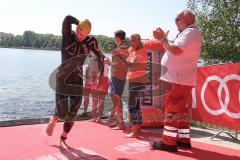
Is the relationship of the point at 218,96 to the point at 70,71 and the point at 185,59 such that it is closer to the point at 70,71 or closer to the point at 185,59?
the point at 185,59

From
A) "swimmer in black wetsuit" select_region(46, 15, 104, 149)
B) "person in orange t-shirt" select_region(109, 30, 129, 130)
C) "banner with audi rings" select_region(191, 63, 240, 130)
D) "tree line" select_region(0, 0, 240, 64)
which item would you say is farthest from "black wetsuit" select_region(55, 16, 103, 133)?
"tree line" select_region(0, 0, 240, 64)

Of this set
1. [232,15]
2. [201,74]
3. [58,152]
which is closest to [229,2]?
[232,15]

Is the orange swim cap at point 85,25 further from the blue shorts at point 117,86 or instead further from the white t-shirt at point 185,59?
the blue shorts at point 117,86

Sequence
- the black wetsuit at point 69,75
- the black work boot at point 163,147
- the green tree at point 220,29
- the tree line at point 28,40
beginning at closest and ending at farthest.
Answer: the black work boot at point 163,147 < the black wetsuit at point 69,75 < the green tree at point 220,29 < the tree line at point 28,40

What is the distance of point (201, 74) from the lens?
743 centimetres

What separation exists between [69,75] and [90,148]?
3.98ft

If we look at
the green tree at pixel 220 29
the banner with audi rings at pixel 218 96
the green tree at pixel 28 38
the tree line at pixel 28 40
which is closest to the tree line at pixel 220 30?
the green tree at pixel 220 29

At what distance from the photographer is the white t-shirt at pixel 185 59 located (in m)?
5.44

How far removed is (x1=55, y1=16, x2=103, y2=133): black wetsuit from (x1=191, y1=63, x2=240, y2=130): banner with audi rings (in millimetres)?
2624

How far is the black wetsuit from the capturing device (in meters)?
5.91

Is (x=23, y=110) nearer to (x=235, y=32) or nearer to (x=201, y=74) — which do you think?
(x=235, y=32)

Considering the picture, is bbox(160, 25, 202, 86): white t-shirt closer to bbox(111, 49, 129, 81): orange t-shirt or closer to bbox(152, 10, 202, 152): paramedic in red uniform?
bbox(152, 10, 202, 152): paramedic in red uniform

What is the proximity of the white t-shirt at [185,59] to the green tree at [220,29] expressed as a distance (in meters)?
11.7

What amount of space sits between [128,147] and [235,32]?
40.0 feet
